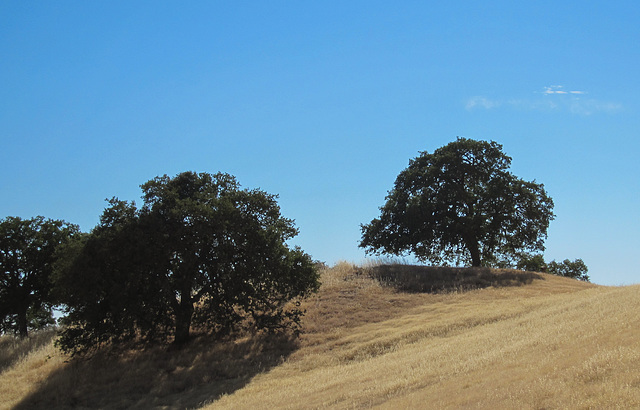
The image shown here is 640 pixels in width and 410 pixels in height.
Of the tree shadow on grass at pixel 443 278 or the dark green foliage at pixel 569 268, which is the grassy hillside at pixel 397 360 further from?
the dark green foliage at pixel 569 268

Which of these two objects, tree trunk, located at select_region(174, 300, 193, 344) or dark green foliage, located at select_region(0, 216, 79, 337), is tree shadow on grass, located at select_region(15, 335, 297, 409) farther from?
dark green foliage, located at select_region(0, 216, 79, 337)

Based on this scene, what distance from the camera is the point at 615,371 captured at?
10.4 m

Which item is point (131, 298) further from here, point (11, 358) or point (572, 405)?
point (572, 405)

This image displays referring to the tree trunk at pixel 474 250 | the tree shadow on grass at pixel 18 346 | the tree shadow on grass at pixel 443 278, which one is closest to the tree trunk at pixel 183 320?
the tree shadow on grass at pixel 18 346

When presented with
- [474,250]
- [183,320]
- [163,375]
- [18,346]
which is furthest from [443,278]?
[18,346]

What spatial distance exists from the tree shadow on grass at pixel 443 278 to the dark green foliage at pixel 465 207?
10.2 ft

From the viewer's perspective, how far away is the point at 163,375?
21828 mm

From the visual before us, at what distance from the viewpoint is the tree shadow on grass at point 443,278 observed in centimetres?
3247

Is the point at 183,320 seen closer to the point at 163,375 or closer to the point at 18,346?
the point at 163,375

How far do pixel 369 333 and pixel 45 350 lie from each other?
16.9m

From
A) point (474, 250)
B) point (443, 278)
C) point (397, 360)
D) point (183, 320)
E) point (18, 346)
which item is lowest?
point (397, 360)

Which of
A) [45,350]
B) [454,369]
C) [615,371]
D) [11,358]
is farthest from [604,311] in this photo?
[11,358]

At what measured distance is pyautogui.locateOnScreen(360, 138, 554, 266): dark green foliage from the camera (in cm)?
3866

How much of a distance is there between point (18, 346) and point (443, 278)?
26.0m
